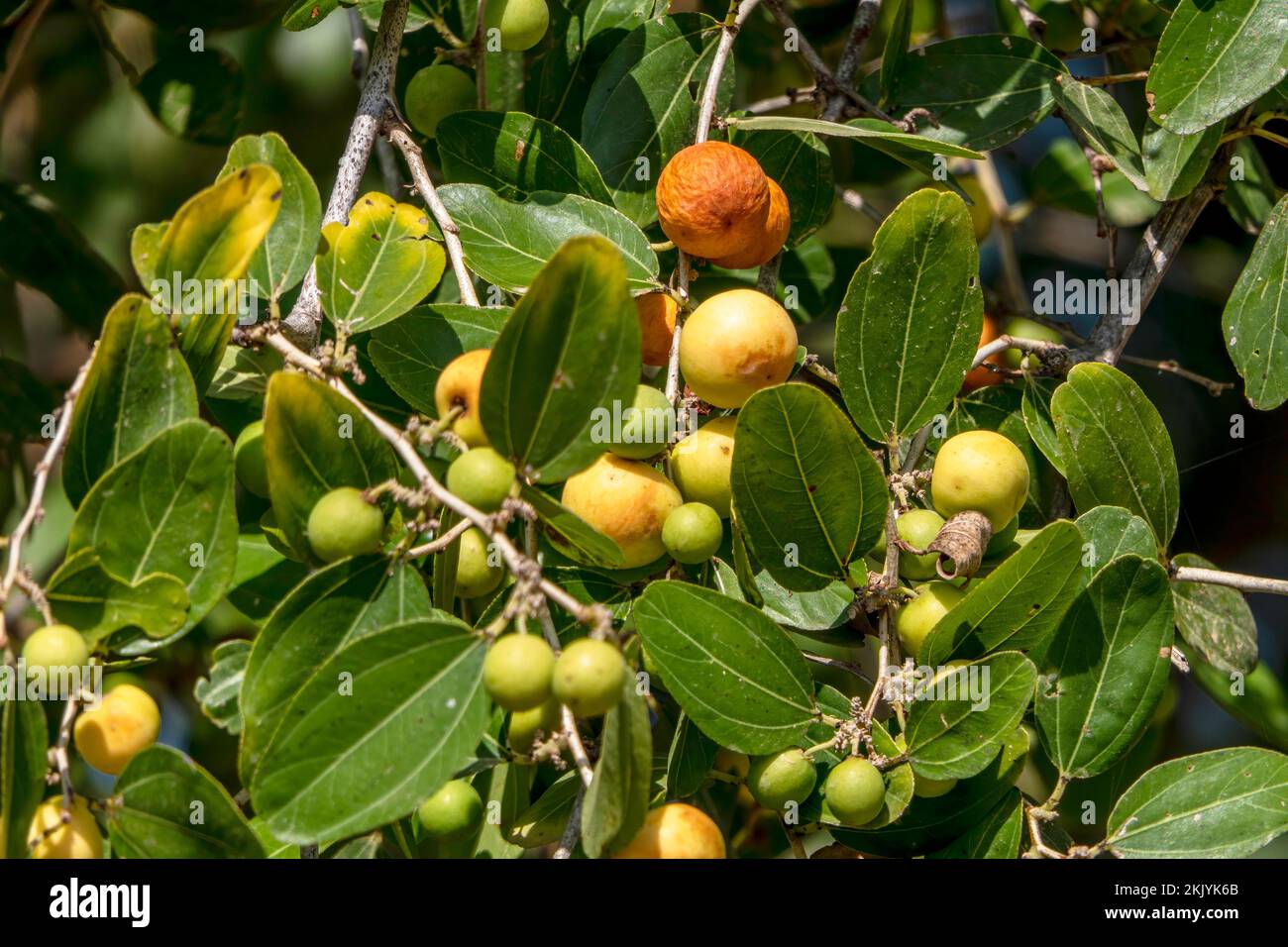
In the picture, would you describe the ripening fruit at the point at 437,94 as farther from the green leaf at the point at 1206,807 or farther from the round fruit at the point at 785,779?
the green leaf at the point at 1206,807

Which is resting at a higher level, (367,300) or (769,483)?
(367,300)

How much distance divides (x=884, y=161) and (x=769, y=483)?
1.15 meters

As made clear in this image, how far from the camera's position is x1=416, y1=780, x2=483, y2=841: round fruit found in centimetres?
119

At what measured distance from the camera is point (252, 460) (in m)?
1.22

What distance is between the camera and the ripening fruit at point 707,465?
3.97ft

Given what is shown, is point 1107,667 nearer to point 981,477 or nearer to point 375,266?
point 981,477

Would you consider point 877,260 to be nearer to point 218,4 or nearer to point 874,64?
point 874,64

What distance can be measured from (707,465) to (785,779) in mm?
315

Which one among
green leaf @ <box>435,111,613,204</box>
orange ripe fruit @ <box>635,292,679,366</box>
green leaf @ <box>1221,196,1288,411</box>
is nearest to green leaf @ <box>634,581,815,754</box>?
orange ripe fruit @ <box>635,292,679,366</box>

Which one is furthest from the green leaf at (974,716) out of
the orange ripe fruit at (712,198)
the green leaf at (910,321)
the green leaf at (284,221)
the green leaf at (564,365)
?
the green leaf at (284,221)

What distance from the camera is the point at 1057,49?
201 cm

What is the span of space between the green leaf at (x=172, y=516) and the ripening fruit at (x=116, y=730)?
0.06m

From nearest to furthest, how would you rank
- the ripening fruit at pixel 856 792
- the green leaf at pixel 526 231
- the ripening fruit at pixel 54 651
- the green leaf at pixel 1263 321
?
the ripening fruit at pixel 54 651 → the ripening fruit at pixel 856 792 → the green leaf at pixel 526 231 → the green leaf at pixel 1263 321
